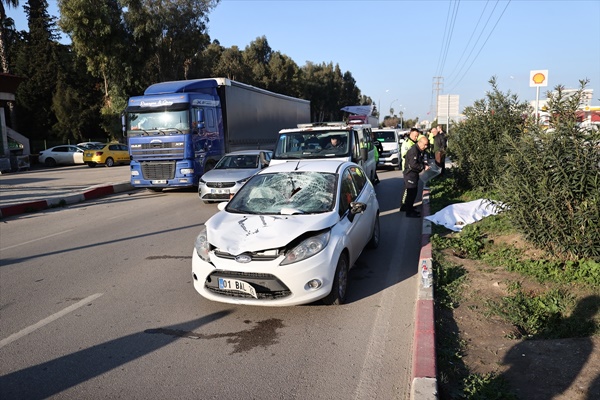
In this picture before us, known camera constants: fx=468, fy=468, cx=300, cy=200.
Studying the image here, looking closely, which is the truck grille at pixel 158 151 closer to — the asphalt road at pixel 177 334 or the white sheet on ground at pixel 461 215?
the asphalt road at pixel 177 334

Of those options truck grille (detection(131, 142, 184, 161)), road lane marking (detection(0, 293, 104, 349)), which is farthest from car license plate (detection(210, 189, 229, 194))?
road lane marking (detection(0, 293, 104, 349))

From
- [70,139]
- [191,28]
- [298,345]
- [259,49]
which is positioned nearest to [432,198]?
[298,345]

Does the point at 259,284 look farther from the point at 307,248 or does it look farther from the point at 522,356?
the point at 522,356

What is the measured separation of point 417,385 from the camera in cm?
335

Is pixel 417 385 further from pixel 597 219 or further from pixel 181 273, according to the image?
pixel 181 273

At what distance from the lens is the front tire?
508 centimetres

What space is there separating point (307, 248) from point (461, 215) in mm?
4648

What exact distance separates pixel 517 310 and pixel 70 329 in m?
4.57

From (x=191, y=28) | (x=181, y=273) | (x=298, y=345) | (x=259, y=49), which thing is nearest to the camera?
(x=298, y=345)

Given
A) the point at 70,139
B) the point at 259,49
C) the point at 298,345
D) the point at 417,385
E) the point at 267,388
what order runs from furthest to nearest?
the point at 259,49
the point at 70,139
the point at 298,345
the point at 267,388
the point at 417,385

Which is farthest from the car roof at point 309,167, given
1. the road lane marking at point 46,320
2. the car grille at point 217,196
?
the car grille at point 217,196

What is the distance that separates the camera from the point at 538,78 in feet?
35.3

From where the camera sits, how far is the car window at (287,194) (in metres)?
5.72

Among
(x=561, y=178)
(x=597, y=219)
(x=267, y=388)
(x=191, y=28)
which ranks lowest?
(x=267, y=388)
